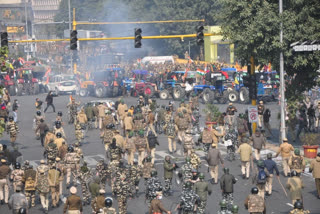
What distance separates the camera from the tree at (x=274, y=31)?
29.8 metres

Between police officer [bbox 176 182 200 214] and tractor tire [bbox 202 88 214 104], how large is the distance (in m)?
28.1

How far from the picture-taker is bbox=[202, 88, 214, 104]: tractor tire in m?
46.6

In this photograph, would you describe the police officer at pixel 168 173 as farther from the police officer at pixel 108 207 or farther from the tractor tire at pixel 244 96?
the tractor tire at pixel 244 96

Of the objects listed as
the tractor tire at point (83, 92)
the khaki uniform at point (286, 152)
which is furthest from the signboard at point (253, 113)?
the tractor tire at point (83, 92)

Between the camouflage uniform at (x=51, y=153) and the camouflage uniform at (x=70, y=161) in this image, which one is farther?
the camouflage uniform at (x=51, y=153)

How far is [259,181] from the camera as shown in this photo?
20.9 meters

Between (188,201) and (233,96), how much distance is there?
95.0ft

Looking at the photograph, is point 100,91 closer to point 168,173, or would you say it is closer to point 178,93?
point 178,93

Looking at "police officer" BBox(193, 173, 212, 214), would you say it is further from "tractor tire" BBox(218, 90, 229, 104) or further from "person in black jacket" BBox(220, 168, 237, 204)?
"tractor tire" BBox(218, 90, 229, 104)

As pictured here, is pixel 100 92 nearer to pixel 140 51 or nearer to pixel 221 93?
pixel 221 93

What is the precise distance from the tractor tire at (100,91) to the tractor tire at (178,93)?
567cm

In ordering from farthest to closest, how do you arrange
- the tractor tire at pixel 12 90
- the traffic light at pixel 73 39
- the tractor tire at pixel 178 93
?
the tractor tire at pixel 12 90 → the tractor tire at pixel 178 93 → the traffic light at pixel 73 39

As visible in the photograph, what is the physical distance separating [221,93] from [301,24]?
17843 mm

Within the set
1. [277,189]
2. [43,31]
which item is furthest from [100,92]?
[43,31]
